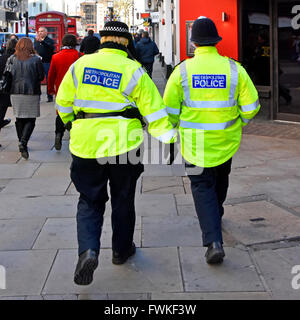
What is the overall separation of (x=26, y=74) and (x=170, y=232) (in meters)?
4.70

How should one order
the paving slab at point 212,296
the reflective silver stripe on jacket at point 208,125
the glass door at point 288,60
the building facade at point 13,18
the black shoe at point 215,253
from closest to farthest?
the paving slab at point 212,296, the black shoe at point 215,253, the reflective silver stripe on jacket at point 208,125, the glass door at point 288,60, the building facade at point 13,18

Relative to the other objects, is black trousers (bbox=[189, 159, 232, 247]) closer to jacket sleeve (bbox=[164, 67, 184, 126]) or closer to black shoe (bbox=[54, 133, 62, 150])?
jacket sleeve (bbox=[164, 67, 184, 126])

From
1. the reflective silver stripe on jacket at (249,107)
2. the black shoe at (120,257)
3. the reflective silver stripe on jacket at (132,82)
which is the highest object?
the reflective silver stripe on jacket at (132,82)

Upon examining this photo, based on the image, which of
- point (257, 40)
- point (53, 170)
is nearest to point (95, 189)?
point (53, 170)

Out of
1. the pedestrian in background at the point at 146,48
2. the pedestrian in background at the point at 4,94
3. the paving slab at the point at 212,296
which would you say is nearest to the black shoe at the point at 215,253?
the paving slab at the point at 212,296

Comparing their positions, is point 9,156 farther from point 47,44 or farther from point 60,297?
point 47,44

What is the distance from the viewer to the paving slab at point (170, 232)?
17.9ft

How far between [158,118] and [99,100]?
427mm

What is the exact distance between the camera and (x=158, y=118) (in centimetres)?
449

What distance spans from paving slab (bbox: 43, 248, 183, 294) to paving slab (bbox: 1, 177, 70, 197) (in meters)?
2.20

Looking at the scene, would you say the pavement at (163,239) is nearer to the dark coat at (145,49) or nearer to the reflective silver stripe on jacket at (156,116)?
the reflective silver stripe on jacket at (156,116)

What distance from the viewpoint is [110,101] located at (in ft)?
14.7

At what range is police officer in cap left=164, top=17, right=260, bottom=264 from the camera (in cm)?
486
